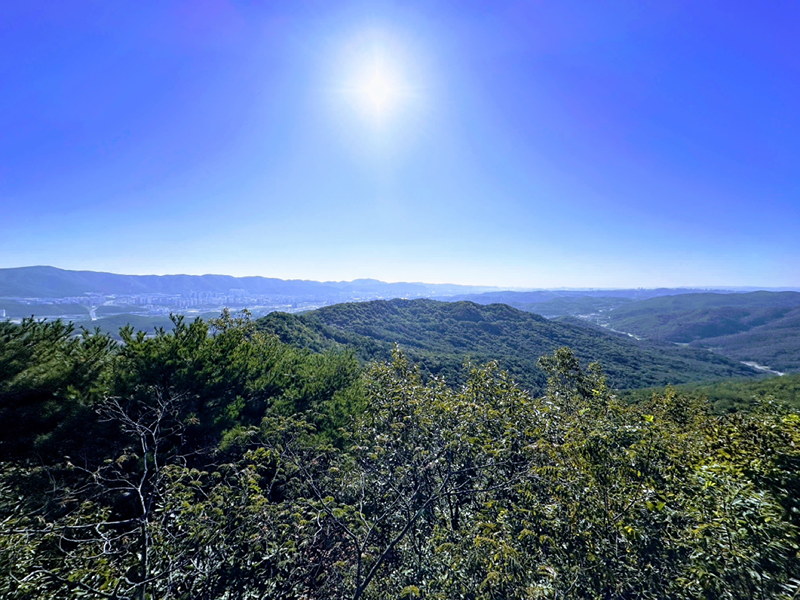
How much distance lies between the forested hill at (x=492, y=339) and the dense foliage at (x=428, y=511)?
52682mm

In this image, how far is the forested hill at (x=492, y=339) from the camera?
243ft

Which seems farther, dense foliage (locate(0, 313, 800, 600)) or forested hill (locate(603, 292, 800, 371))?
forested hill (locate(603, 292, 800, 371))

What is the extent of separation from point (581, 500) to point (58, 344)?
45.0 ft

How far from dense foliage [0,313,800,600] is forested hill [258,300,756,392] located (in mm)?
52682

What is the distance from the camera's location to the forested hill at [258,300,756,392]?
2913 inches

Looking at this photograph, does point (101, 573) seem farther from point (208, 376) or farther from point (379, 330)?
point (379, 330)

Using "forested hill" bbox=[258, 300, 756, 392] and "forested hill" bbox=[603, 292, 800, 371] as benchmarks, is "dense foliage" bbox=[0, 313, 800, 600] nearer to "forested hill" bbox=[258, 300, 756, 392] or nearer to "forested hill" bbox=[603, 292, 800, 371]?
"forested hill" bbox=[258, 300, 756, 392]

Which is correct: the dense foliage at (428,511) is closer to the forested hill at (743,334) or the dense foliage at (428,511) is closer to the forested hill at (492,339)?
the forested hill at (492,339)

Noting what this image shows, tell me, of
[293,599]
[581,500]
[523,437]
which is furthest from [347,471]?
[581,500]

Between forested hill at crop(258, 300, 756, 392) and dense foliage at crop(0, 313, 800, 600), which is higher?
dense foliage at crop(0, 313, 800, 600)

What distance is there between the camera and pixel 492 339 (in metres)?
106

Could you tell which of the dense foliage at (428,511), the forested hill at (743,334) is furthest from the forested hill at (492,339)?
the dense foliage at (428,511)

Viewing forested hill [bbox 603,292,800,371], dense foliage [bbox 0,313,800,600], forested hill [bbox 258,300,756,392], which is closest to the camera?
dense foliage [bbox 0,313,800,600]

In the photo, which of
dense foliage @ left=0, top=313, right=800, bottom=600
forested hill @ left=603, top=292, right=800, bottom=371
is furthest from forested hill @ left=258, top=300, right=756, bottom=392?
dense foliage @ left=0, top=313, right=800, bottom=600
